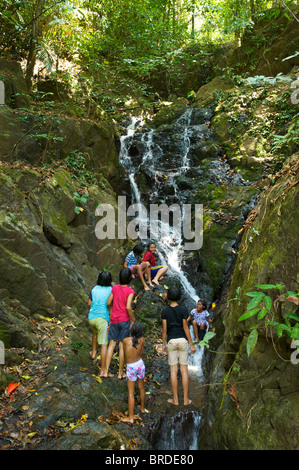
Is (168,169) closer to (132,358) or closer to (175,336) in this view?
(175,336)

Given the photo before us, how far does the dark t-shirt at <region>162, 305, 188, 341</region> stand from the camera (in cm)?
488

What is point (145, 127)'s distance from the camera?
1527 centimetres

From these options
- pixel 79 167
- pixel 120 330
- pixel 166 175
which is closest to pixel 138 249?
pixel 120 330

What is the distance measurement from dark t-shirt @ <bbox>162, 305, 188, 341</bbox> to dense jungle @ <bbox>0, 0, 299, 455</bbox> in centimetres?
70

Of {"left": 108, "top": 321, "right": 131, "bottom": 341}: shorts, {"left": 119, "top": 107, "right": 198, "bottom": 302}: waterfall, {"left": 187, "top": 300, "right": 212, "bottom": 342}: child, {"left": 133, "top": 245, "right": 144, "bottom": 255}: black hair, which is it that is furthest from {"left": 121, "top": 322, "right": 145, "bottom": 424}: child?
{"left": 119, "top": 107, "right": 198, "bottom": 302}: waterfall

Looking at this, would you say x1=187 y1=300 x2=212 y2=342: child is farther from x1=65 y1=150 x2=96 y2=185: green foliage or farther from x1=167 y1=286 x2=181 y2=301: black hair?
x1=65 y1=150 x2=96 y2=185: green foliage

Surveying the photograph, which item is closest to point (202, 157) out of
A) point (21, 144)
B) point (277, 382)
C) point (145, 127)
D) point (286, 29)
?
point (145, 127)

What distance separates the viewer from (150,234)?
427 inches

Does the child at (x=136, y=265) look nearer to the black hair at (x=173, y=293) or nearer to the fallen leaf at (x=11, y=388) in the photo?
the black hair at (x=173, y=293)

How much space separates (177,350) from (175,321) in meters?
0.48

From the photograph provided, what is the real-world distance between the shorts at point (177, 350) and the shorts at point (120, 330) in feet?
2.31

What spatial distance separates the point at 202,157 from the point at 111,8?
7668 mm

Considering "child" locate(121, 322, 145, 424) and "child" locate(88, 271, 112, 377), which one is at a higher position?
"child" locate(88, 271, 112, 377)

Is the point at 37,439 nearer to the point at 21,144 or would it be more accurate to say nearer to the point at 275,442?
the point at 275,442
